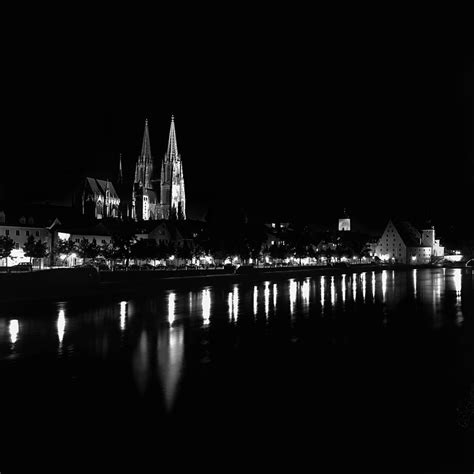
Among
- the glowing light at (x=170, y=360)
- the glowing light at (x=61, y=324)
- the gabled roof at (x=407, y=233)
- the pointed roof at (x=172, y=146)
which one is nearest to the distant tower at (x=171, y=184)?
the pointed roof at (x=172, y=146)

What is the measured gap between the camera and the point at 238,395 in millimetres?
10367

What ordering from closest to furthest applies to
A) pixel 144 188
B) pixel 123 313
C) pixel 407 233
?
pixel 123 313
pixel 407 233
pixel 144 188

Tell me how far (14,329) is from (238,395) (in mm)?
11898

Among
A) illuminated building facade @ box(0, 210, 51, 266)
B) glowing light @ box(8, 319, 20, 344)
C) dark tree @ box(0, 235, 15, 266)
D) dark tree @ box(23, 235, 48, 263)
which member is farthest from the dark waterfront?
illuminated building facade @ box(0, 210, 51, 266)

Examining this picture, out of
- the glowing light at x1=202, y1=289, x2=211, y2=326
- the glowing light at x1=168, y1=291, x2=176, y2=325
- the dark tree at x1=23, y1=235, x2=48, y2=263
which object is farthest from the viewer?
the dark tree at x1=23, y1=235, x2=48, y2=263

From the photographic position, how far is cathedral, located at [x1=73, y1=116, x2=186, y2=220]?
500ft

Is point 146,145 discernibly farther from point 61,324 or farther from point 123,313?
point 61,324

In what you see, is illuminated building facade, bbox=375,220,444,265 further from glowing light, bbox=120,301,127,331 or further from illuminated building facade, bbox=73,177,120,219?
glowing light, bbox=120,301,127,331

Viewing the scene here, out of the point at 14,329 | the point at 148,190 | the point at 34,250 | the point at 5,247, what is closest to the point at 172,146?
the point at 148,190

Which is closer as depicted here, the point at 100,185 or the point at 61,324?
the point at 61,324

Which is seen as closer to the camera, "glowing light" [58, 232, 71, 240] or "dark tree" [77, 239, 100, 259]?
"dark tree" [77, 239, 100, 259]

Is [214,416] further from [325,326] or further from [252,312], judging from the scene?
[252,312]

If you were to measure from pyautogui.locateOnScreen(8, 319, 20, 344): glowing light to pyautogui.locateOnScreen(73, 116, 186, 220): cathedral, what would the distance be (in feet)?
419

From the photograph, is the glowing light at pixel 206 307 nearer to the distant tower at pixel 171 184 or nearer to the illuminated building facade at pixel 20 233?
the illuminated building facade at pixel 20 233
